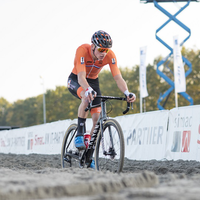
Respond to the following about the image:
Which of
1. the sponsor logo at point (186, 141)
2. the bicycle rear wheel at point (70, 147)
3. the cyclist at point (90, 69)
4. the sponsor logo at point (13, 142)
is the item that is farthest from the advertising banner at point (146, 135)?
the sponsor logo at point (13, 142)

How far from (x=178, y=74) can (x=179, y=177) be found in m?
20.2

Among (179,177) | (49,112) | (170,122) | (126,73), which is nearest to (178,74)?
(170,122)

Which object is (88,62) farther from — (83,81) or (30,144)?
(30,144)

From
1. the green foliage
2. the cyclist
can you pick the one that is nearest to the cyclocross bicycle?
the cyclist

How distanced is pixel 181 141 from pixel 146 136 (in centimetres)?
143

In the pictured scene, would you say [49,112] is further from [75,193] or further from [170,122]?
[75,193]

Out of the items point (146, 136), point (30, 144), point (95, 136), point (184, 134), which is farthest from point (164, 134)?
point (30, 144)

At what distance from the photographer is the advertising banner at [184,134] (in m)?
8.32

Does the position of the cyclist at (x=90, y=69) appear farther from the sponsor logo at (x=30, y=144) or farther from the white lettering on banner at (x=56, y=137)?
the sponsor logo at (x=30, y=144)

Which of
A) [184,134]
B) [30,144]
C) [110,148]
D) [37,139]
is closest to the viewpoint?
[110,148]

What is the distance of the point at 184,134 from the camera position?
28.9 ft

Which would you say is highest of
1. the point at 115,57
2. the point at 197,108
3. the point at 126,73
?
the point at 126,73

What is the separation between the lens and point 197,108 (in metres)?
8.62

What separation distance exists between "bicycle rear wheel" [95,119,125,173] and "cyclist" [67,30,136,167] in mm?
498
